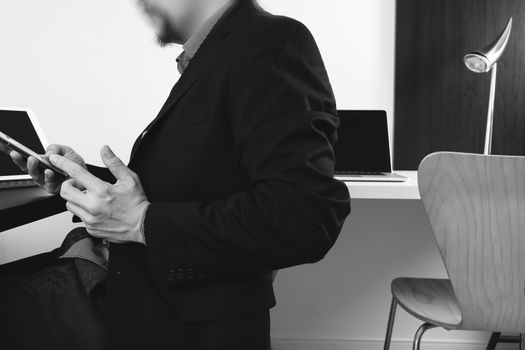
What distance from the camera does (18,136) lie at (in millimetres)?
1426

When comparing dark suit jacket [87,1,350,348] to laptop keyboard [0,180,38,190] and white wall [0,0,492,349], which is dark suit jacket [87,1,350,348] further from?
white wall [0,0,492,349]

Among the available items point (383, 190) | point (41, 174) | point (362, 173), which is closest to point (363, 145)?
point (362, 173)

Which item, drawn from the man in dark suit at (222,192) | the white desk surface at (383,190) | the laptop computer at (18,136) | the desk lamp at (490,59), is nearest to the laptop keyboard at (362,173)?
the white desk surface at (383,190)

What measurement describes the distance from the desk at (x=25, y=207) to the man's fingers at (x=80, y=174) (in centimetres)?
22

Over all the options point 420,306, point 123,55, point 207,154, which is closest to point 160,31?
point 207,154

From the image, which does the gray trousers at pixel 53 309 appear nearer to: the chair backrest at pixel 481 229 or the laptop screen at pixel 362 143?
the chair backrest at pixel 481 229

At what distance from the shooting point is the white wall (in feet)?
7.04

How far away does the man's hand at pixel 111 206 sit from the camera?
0.64 meters

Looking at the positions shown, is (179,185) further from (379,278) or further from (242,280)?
(379,278)

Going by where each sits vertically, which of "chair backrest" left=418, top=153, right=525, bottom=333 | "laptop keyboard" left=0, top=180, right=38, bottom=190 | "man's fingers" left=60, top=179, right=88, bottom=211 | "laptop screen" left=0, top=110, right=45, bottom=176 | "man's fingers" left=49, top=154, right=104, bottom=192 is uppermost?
"man's fingers" left=49, top=154, right=104, bottom=192

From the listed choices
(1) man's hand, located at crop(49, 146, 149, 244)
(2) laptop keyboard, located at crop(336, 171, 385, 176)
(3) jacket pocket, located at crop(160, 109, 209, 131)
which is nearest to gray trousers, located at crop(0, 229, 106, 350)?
(1) man's hand, located at crop(49, 146, 149, 244)

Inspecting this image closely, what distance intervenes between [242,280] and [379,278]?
1.70 meters

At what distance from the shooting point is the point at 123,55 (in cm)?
217

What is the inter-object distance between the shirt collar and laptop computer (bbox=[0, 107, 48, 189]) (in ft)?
2.43
